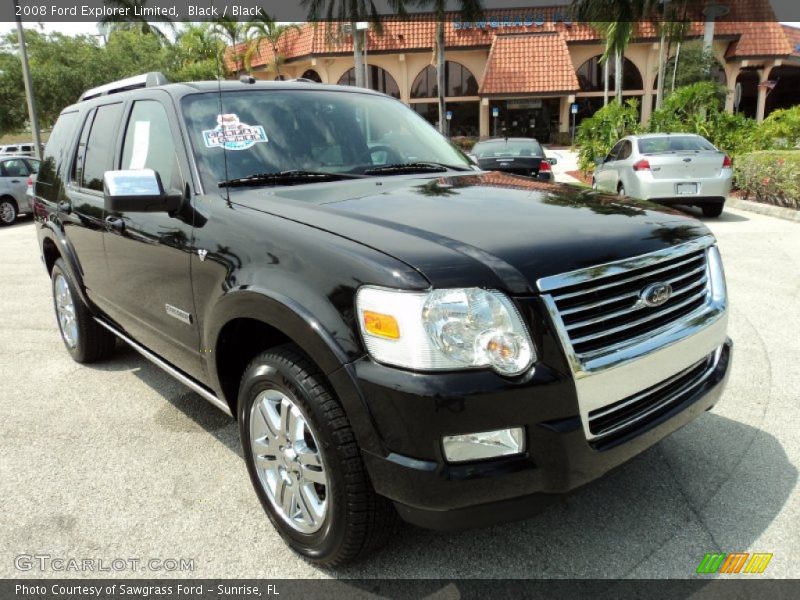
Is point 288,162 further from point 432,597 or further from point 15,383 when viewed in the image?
point 15,383

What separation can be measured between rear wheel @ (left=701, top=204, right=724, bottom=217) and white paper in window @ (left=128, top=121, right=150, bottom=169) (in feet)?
34.0

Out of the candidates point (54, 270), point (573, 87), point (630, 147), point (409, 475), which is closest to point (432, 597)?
point (409, 475)

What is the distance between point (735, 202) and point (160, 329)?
12531 mm

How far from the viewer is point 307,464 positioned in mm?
2443

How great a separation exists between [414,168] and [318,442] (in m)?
1.87

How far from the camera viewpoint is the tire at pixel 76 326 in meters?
4.77

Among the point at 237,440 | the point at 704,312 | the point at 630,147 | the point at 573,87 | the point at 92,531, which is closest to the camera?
the point at 704,312

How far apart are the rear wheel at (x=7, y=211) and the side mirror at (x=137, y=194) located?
1528 centimetres

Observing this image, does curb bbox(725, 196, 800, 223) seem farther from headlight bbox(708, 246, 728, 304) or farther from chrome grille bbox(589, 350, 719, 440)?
chrome grille bbox(589, 350, 719, 440)

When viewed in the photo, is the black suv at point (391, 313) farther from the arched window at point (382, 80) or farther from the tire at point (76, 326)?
the arched window at point (382, 80)

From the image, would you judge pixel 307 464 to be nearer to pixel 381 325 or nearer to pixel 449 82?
pixel 381 325

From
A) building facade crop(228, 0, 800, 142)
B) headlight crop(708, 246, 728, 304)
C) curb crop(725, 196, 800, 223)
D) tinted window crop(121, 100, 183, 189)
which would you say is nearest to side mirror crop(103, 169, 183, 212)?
tinted window crop(121, 100, 183, 189)

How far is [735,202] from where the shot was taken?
42.3 ft

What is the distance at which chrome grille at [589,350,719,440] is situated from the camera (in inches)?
88.8
